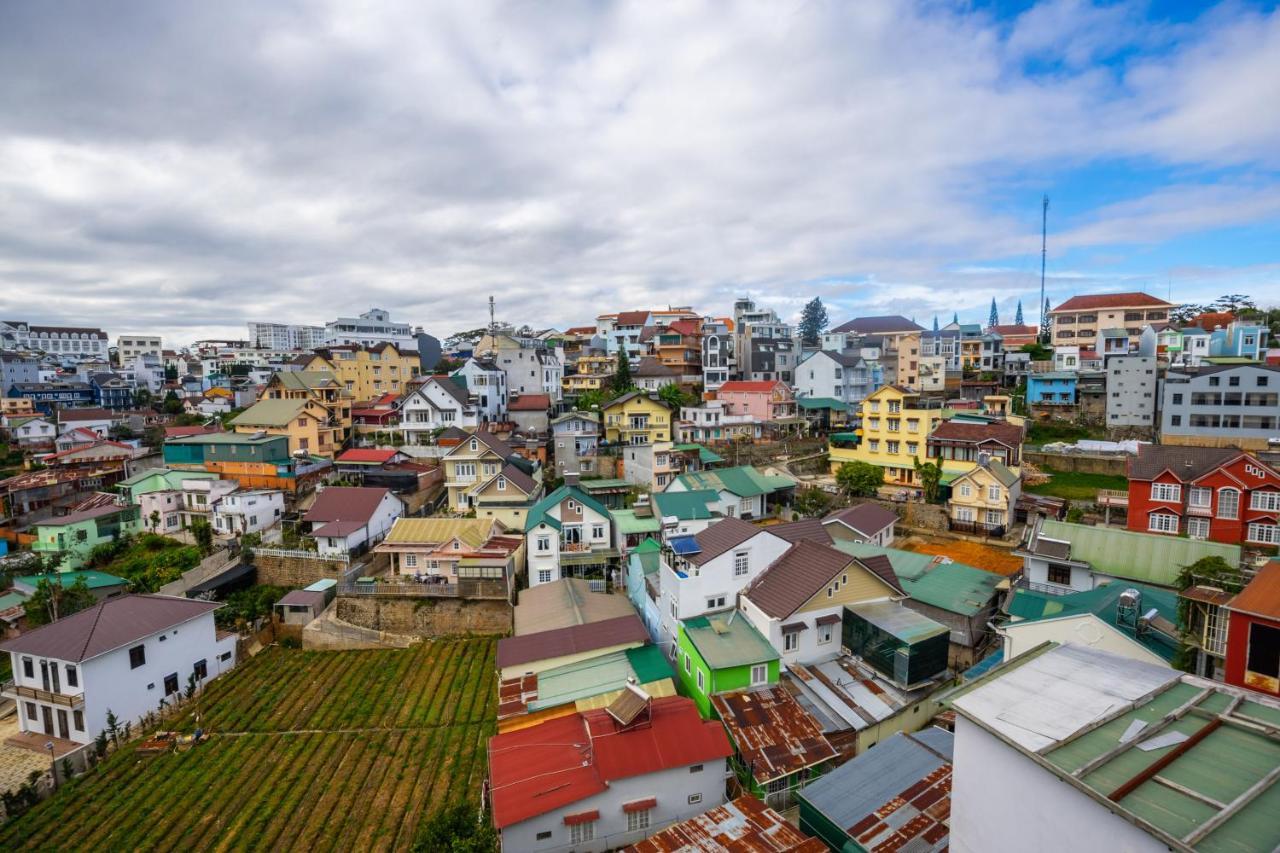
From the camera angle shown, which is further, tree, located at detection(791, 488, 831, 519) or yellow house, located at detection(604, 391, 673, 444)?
yellow house, located at detection(604, 391, 673, 444)

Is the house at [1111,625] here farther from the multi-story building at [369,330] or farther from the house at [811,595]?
the multi-story building at [369,330]

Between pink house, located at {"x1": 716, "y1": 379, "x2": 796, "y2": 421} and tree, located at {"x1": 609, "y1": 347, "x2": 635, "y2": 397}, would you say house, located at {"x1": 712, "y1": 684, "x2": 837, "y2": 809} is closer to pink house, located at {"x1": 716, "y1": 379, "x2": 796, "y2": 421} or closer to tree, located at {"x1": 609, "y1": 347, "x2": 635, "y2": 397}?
pink house, located at {"x1": 716, "y1": 379, "x2": 796, "y2": 421}

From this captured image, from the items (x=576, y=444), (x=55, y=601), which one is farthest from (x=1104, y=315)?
(x=55, y=601)

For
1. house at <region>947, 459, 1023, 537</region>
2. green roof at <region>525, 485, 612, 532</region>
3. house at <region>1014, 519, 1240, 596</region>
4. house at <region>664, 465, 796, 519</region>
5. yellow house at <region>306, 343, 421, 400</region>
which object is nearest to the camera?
house at <region>1014, 519, 1240, 596</region>

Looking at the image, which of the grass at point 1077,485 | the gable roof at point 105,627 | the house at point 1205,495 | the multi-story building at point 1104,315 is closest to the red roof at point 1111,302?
the multi-story building at point 1104,315

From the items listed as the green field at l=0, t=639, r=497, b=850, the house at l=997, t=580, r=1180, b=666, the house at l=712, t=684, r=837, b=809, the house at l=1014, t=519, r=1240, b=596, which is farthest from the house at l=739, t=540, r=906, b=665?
the green field at l=0, t=639, r=497, b=850

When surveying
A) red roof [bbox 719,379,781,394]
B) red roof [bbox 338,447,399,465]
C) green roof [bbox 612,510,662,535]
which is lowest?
green roof [bbox 612,510,662,535]

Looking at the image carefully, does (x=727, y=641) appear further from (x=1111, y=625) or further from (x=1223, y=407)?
(x=1223, y=407)
